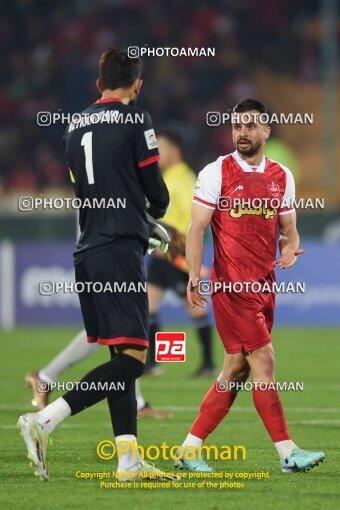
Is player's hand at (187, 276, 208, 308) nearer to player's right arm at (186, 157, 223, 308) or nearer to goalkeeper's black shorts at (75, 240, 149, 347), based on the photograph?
player's right arm at (186, 157, 223, 308)

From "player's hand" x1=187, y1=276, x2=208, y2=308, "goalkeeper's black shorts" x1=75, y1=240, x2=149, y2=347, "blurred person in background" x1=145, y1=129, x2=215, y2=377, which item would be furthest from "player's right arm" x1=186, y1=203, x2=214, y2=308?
"blurred person in background" x1=145, y1=129, x2=215, y2=377

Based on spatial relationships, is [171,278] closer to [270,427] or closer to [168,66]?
[270,427]

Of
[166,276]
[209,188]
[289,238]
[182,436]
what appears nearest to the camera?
[209,188]

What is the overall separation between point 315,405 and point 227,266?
387cm

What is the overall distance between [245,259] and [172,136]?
490 centimetres

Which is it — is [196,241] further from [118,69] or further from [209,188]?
[118,69]

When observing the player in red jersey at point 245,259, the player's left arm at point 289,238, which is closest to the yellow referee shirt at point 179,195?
the player's left arm at point 289,238

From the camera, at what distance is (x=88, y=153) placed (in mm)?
6562

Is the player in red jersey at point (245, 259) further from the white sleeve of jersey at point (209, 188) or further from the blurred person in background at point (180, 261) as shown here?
the blurred person in background at point (180, 261)

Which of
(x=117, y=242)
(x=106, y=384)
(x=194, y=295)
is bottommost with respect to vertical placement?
(x=106, y=384)

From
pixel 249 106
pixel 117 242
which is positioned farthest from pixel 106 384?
pixel 249 106

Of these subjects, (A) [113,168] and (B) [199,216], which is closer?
(A) [113,168]

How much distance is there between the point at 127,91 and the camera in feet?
21.8

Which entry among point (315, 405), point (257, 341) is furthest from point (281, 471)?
point (315, 405)
